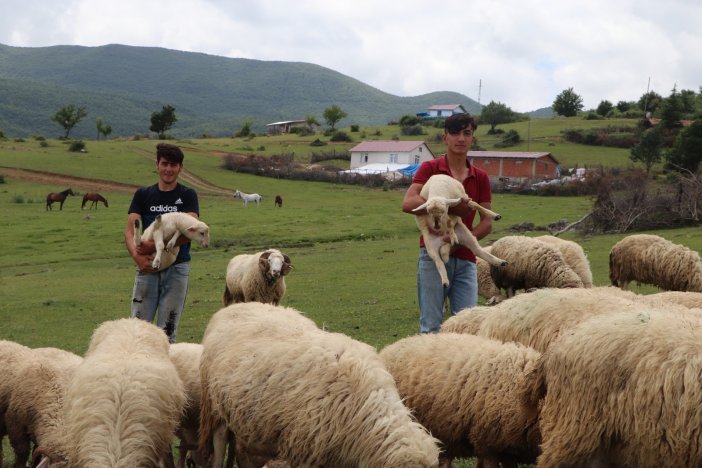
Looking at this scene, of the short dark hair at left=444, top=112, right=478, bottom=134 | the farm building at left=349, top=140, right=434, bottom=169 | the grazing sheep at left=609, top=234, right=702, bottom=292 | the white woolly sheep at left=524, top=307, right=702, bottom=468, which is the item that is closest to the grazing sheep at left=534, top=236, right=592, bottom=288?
the grazing sheep at left=609, top=234, right=702, bottom=292

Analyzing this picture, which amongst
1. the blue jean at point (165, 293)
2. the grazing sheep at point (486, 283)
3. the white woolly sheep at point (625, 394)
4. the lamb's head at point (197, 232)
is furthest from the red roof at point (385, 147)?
the white woolly sheep at point (625, 394)

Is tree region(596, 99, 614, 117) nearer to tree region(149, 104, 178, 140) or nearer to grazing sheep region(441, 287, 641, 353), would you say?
tree region(149, 104, 178, 140)

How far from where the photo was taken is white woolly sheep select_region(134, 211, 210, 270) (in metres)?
6.97

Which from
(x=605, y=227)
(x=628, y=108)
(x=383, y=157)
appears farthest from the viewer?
(x=628, y=108)

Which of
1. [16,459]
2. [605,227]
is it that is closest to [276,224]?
[605,227]

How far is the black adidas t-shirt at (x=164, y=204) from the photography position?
7238 mm

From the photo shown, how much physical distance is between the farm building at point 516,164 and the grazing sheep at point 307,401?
5651 centimetres

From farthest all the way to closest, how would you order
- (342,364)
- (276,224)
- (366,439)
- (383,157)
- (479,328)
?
(383,157), (276,224), (479,328), (342,364), (366,439)

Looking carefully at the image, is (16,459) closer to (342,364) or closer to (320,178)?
(342,364)

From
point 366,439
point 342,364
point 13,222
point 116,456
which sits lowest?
point 13,222

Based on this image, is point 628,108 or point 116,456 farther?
point 628,108

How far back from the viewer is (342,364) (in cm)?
480

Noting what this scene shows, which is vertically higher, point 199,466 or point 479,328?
point 479,328

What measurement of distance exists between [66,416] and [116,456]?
79cm
